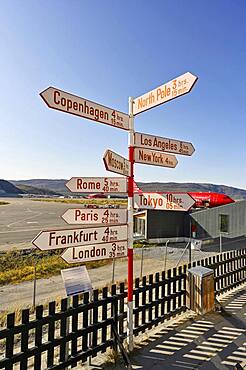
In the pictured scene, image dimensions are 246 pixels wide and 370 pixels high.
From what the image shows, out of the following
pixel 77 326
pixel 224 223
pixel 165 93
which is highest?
pixel 165 93

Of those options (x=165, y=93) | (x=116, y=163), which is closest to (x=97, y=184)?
(x=116, y=163)

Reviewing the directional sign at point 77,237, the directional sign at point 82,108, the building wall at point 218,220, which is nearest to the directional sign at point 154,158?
the directional sign at point 82,108

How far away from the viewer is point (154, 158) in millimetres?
5234

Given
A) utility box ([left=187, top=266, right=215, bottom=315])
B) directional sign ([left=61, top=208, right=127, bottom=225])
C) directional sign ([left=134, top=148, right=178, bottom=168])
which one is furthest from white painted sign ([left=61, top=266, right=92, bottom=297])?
utility box ([left=187, top=266, right=215, bottom=315])

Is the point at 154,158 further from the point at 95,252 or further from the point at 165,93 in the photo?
the point at 95,252

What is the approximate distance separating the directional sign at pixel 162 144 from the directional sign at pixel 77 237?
1364 mm

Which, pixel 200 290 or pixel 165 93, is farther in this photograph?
pixel 200 290

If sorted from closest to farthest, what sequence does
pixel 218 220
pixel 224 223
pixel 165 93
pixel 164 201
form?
pixel 165 93 < pixel 164 201 < pixel 224 223 < pixel 218 220

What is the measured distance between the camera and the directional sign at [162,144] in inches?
200

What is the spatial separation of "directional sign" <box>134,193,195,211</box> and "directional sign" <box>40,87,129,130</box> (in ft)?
3.94

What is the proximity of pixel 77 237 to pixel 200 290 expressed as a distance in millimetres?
3449

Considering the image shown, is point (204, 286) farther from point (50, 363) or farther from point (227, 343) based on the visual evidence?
point (50, 363)

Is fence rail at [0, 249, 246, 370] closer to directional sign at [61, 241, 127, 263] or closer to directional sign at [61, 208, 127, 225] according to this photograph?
directional sign at [61, 241, 127, 263]

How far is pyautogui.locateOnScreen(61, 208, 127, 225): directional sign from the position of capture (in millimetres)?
4355
